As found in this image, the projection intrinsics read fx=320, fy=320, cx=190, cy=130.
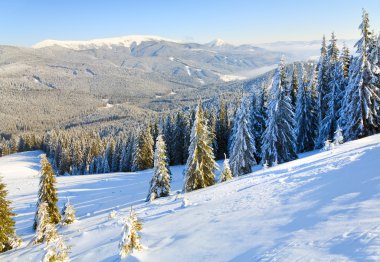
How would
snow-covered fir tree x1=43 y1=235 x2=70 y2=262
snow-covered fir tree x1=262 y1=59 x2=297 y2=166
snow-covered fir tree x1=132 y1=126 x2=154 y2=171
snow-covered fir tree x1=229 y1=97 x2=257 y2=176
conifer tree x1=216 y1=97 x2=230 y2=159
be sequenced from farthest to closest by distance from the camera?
conifer tree x1=216 y1=97 x2=230 y2=159 → snow-covered fir tree x1=132 y1=126 x2=154 y2=171 → snow-covered fir tree x1=229 y1=97 x2=257 y2=176 → snow-covered fir tree x1=262 y1=59 x2=297 y2=166 → snow-covered fir tree x1=43 y1=235 x2=70 y2=262

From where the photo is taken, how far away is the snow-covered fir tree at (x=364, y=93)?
3297 centimetres

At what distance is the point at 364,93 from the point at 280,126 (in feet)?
30.4

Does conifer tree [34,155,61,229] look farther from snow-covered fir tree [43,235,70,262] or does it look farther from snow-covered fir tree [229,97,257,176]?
snow-covered fir tree [229,97,257,176]

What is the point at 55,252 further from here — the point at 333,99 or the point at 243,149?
the point at 333,99

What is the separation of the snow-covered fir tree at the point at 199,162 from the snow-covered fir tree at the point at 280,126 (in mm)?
8426

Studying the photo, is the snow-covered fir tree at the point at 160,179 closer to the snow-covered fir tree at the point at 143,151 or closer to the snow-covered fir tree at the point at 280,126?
the snow-covered fir tree at the point at 280,126

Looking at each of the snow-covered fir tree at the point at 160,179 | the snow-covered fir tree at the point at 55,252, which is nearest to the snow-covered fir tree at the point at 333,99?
the snow-covered fir tree at the point at 160,179

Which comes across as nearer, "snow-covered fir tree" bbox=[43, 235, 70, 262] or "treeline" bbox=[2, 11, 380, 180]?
"snow-covered fir tree" bbox=[43, 235, 70, 262]

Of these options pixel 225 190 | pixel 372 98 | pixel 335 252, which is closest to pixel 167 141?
pixel 372 98

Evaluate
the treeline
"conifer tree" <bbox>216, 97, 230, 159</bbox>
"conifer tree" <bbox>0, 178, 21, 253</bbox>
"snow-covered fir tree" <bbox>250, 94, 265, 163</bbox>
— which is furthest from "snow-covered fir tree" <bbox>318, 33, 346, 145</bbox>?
"conifer tree" <bbox>0, 178, 21, 253</bbox>

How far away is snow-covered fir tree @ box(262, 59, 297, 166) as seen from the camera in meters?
37.0

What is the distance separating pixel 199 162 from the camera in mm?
31656

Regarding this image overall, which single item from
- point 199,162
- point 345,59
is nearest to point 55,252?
point 199,162

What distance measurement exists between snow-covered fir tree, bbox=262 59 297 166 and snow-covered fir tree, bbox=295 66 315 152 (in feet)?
31.8
